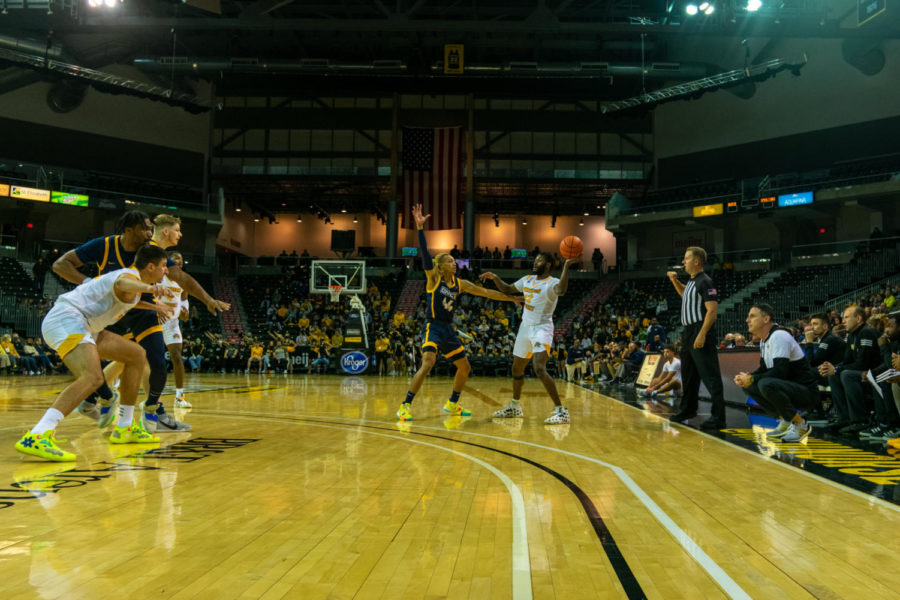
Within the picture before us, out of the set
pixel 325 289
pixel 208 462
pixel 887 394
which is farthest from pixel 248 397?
pixel 325 289

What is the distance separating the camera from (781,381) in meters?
6.09

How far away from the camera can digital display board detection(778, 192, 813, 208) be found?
2575 centimetres

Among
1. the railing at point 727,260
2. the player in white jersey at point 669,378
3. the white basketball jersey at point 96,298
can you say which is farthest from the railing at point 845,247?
the white basketball jersey at point 96,298

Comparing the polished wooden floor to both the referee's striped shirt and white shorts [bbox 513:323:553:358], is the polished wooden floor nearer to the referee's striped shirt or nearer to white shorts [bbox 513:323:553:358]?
the referee's striped shirt

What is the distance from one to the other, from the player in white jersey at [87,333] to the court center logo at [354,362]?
51.6ft

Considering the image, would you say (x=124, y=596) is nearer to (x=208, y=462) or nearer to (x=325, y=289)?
(x=208, y=462)

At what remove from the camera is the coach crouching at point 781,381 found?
6.00 m

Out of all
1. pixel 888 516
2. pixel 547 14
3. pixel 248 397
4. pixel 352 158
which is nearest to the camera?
pixel 888 516

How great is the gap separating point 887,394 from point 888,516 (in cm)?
380

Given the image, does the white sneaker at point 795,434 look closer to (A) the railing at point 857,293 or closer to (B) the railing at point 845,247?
(A) the railing at point 857,293

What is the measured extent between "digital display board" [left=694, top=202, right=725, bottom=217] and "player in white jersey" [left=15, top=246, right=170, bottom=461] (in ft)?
88.4

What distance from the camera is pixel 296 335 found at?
84.6ft

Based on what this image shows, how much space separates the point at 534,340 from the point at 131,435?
14.0 feet

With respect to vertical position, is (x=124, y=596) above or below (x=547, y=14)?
below
